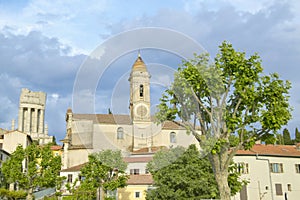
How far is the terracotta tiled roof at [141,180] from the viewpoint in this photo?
140 ft

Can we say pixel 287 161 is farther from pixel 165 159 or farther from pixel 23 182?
pixel 23 182

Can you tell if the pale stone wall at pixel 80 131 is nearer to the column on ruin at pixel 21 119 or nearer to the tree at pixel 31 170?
the tree at pixel 31 170

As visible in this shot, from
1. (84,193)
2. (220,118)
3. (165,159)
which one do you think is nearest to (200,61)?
(220,118)

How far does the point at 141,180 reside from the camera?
43.7 meters

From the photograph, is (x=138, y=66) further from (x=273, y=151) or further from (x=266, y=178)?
(x=273, y=151)

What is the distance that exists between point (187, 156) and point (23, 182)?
17.8 m

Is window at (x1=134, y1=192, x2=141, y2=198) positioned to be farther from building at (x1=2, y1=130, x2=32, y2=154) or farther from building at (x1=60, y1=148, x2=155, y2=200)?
building at (x1=2, y1=130, x2=32, y2=154)

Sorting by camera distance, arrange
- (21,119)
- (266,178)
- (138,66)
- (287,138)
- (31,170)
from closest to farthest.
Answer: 1. (138,66)
2. (31,170)
3. (266,178)
4. (287,138)
5. (21,119)

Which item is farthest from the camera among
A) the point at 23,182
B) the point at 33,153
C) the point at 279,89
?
the point at 33,153

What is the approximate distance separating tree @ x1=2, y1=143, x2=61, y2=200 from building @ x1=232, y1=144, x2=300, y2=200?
20200 millimetres

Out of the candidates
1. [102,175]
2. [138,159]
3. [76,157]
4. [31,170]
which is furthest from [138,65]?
[76,157]

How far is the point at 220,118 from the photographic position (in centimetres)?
1587

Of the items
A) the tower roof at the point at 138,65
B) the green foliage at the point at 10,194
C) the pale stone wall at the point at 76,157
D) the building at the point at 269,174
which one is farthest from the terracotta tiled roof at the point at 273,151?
the pale stone wall at the point at 76,157

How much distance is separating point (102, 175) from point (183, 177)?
37.6 feet
